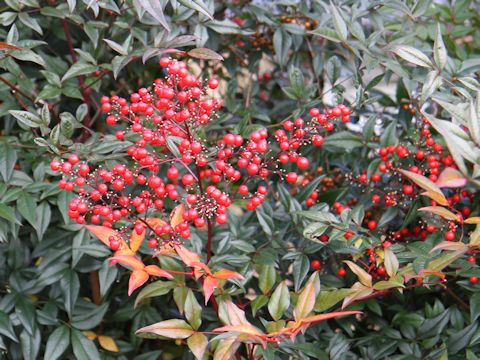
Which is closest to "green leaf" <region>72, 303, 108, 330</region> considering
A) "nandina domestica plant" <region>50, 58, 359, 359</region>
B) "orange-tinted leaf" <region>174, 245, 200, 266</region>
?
"nandina domestica plant" <region>50, 58, 359, 359</region>

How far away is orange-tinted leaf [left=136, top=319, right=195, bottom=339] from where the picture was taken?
1147mm

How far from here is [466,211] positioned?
1.44 meters

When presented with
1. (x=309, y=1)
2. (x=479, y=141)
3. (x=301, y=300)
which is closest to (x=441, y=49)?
(x=479, y=141)

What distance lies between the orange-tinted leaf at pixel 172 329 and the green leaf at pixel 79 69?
1.76 feet

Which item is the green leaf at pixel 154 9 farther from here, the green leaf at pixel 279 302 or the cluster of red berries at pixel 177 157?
the green leaf at pixel 279 302

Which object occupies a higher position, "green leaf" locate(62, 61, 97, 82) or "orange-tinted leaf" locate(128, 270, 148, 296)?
"green leaf" locate(62, 61, 97, 82)

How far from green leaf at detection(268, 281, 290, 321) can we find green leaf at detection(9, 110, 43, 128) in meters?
0.55

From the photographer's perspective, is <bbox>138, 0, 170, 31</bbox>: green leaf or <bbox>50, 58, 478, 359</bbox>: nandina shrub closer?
<bbox>138, 0, 170, 31</bbox>: green leaf

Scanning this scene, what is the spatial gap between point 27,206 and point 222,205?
0.43 meters

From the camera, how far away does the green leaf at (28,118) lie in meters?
1.27

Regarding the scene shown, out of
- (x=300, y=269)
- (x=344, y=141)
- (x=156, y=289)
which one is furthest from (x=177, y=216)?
(x=344, y=141)

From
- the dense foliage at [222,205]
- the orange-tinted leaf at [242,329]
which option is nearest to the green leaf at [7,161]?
the dense foliage at [222,205]

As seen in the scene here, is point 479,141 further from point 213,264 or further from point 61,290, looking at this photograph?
point 61,290

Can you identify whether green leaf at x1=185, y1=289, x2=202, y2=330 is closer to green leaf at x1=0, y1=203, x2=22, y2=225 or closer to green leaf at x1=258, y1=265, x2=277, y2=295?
green leaf at x1=258, y1=265, x2=277, y2=295
